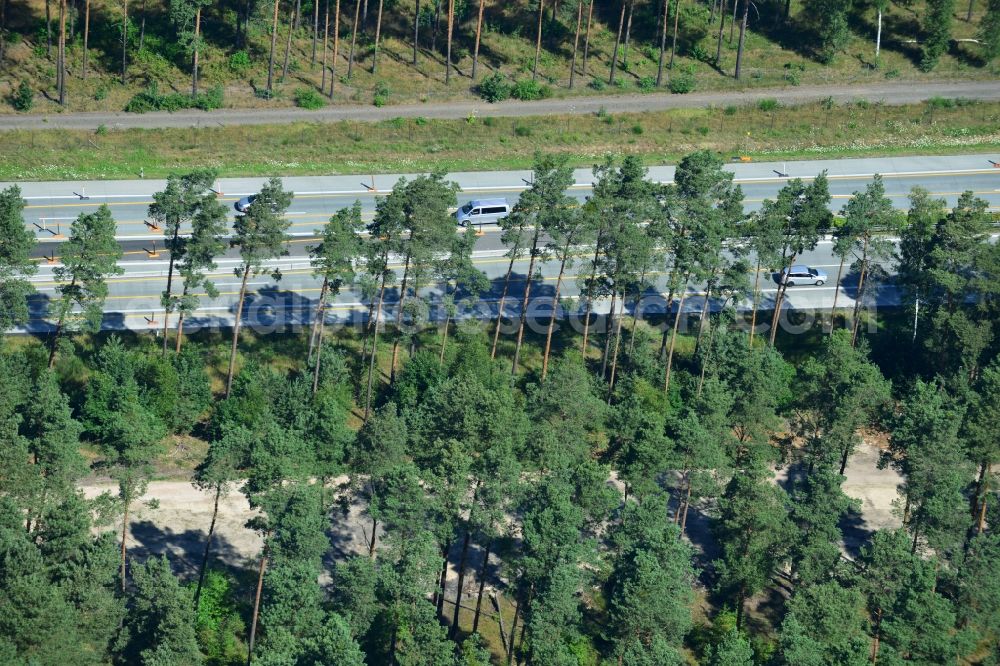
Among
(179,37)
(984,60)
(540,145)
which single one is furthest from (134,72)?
(984,60)

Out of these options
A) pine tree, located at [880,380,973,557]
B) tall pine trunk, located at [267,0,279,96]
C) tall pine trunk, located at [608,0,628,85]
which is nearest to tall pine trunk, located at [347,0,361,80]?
tall pine trunk, located at [267,0,279,96]

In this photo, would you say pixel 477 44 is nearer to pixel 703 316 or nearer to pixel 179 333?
pixel 703 316

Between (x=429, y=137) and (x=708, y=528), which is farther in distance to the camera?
(x=429, y=137)

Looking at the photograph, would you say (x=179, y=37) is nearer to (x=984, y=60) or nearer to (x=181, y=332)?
(x=181, y=332)

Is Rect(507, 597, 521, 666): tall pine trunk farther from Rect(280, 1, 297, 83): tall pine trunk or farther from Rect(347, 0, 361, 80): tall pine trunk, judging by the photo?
Rect(347, 0, 361, 80): tall pine trunk

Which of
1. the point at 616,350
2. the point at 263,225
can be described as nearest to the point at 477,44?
the point at 616,350

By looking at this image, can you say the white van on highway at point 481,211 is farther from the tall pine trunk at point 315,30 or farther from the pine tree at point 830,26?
the pine tree at point 830,26
